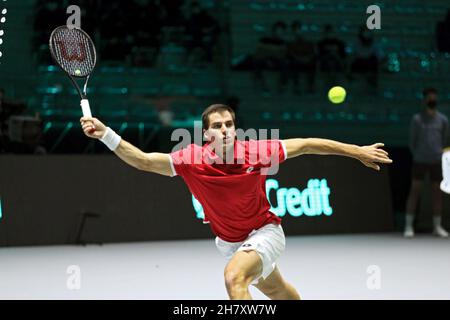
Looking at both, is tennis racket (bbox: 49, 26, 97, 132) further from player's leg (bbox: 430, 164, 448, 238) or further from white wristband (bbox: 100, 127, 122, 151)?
player's leg (bbox: 430, 164, 448, 238)

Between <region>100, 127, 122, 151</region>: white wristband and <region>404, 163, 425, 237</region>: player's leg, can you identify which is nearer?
<region>100, 127, 122, 151</region>: white wristband

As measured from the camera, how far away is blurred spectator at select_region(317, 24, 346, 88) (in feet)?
58.0

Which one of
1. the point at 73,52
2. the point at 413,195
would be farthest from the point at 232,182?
the point at 413,195

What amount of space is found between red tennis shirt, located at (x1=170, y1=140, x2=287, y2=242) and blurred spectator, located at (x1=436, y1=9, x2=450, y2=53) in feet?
44.0

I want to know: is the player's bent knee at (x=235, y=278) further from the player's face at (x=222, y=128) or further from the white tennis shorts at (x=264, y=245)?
the player's face at (x=222, y=128)

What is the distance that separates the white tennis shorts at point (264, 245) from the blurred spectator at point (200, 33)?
40.4ft

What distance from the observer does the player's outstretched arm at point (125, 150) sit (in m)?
5.18

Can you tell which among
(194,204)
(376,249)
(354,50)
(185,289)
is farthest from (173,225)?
(354,50)

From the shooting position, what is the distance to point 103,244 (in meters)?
12.1

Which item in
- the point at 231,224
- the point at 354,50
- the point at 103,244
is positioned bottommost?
the point at 103,244

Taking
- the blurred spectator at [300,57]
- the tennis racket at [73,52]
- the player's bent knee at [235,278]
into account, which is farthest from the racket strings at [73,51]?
the blurred spectator at [300,57]

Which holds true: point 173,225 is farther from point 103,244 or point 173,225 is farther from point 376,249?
point 376,249

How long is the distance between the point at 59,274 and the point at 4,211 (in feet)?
10.0

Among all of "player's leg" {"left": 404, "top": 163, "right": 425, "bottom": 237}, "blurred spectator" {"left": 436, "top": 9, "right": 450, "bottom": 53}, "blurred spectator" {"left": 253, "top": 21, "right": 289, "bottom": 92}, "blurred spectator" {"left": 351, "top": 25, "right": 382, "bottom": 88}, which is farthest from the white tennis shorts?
"blurred spectator" {"left": 436, "top": 9, "right": 450, "bottom": 53}
